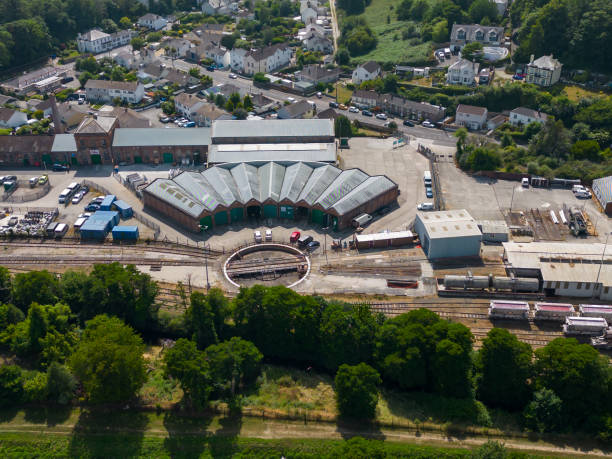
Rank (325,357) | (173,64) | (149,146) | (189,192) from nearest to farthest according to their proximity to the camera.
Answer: (325,357)
(189,192)
(149,146)
(173,64)

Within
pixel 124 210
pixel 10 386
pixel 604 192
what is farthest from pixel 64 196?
pixel 604 192

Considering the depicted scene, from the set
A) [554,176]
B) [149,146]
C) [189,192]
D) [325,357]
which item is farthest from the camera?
[149,146]

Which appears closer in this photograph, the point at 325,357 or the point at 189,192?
the point at 325,357

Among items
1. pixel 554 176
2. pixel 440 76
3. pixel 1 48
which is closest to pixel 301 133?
pixel 554 176

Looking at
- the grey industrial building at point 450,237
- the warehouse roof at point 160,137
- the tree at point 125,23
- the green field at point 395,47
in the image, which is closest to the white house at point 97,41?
the tree at point 125,23

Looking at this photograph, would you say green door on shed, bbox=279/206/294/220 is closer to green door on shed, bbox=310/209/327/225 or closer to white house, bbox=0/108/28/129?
green door on shed, bbox=310/209/327/225

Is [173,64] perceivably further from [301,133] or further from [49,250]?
[49,250]
